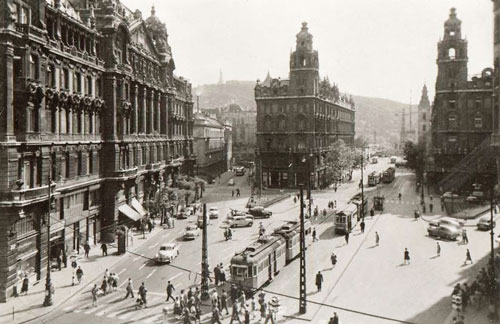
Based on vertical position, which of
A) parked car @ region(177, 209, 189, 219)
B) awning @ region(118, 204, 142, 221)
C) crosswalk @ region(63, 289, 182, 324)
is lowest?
crosswalk @ region(63, 289, 182, 324)

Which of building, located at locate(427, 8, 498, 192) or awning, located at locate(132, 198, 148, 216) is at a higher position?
building, located at locate(427, 8, 498, 192)

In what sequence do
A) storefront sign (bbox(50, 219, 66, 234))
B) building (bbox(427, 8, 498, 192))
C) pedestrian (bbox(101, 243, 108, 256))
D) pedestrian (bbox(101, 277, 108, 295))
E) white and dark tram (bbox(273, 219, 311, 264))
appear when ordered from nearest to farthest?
1. pedestrian (bbox(101, 277, 108, 295))
2. storefront sign (bbox(50, 219, 66, 234))
3. white and dark tram (bbox(273, 219, 311, 264))
4. pedestrian (bbox(101, 243, 108, 256))
5. building (bbox(427, 8, 498, 192))

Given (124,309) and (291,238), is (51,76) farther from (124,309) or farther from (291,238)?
(291,238)

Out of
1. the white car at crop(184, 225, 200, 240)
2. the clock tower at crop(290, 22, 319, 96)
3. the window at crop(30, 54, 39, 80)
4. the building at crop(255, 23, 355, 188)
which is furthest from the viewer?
the building at crop(255, 23, 355, 188)

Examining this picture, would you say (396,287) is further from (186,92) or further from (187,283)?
(186,92)

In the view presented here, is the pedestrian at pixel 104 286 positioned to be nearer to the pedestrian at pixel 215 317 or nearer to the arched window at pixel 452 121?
the pedestrian at pixel 215 317

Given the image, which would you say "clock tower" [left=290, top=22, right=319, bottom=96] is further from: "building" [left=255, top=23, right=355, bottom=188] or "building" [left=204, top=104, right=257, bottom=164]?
"building" [left=204, top=104, right=257, bottom=164]

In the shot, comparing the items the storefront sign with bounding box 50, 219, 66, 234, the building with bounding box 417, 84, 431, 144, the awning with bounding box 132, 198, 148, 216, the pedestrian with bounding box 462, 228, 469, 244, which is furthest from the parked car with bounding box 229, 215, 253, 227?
the building with bounding box 417, 84, 431, 144
